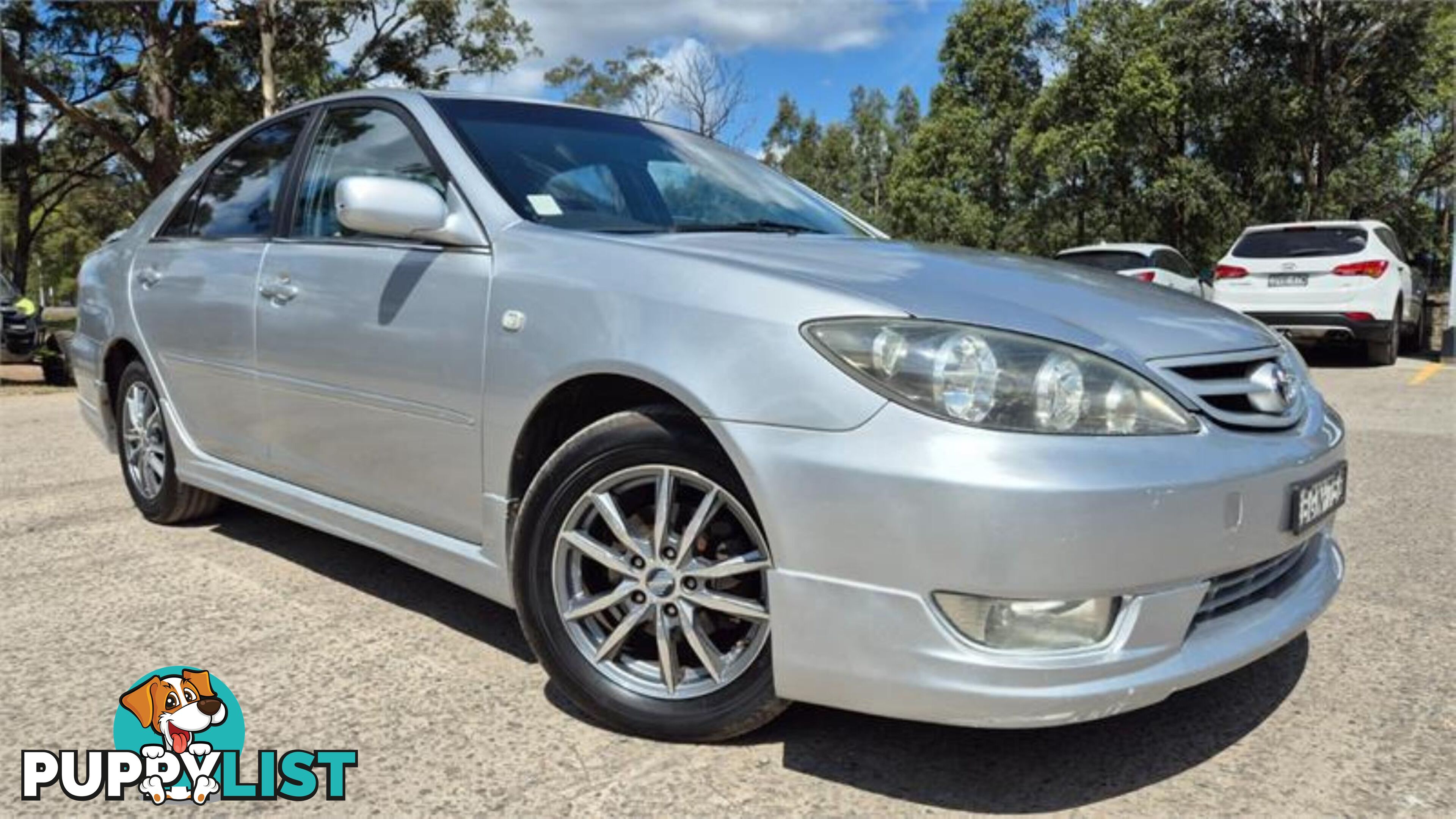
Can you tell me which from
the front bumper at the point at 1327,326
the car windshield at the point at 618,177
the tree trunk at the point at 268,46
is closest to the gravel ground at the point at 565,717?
the car windshield at the point at 618,177

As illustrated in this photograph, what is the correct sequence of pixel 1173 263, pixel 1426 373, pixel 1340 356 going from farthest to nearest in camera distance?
pixel 1173 263 < pixel 1340 356 < pixel 1426 373

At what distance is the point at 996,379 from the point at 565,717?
1297 mm

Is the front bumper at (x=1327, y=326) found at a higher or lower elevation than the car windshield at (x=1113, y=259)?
lower

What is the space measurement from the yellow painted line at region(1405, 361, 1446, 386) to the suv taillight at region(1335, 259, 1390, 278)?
1107mm

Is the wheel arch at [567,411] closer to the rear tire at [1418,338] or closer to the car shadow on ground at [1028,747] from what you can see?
the car shadow on ground at [1028,747]

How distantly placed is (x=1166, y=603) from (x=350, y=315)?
2200 millimetres

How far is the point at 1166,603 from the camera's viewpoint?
6.42ft

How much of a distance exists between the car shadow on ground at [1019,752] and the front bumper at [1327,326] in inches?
377

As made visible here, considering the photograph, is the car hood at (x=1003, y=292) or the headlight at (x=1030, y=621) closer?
the headlight at (x=1030, y=621)

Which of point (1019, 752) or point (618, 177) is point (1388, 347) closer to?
point (618, 177)

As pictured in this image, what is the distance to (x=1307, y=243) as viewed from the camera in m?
11.2

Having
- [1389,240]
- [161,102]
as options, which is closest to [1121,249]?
[1389,240]

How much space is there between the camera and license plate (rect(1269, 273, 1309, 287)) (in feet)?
36.2

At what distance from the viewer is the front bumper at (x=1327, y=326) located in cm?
1090
